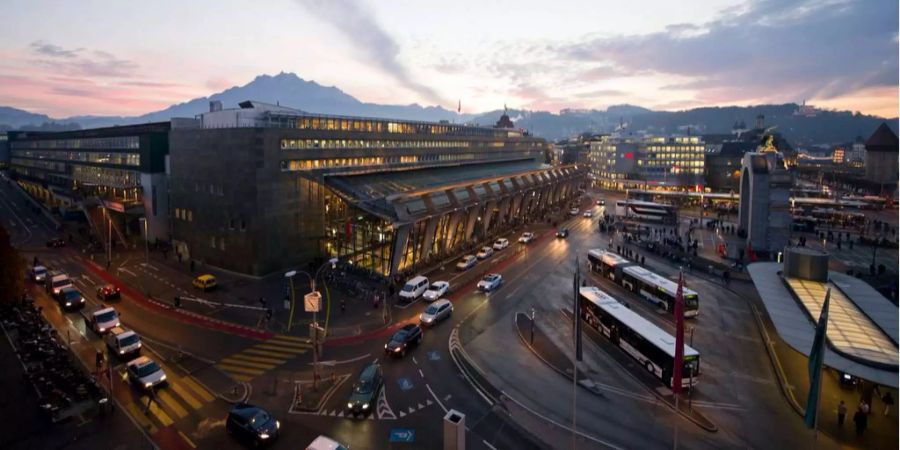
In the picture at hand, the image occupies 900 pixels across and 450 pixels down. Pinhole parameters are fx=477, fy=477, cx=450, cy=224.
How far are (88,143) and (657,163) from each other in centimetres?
16419

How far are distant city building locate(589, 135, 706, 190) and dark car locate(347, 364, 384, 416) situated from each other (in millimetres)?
147069

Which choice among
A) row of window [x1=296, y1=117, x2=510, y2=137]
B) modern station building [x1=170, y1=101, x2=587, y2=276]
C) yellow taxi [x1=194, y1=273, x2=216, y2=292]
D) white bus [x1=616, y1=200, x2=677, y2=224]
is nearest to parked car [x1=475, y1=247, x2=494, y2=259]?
modern station building [x1=170, y1=101, x2=587, y2=276]

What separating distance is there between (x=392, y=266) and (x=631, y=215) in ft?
230

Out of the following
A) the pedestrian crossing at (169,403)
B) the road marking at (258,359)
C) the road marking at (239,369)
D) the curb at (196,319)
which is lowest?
the pedestrian crossing at (169,403)

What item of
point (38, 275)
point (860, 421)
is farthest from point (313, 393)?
point (38, 275)

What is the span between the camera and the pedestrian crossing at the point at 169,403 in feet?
86.9

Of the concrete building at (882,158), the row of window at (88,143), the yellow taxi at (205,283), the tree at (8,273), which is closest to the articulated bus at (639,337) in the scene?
the yellow taxi at (205,283)

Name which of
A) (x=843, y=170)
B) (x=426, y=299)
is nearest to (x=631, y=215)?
(x=426, y=299)

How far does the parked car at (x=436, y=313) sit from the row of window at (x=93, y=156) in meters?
57.7

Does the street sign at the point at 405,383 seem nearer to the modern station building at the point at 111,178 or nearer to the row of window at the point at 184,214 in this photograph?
the row of window at the point at 184,214

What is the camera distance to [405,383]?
101 feet

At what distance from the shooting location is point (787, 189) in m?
72.1

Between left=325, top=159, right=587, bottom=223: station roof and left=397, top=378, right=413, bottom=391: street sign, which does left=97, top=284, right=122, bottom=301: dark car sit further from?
left=397, top=378, right=413, bottom=391: street sign

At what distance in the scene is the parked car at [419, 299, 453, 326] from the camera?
Result: 4050cm
